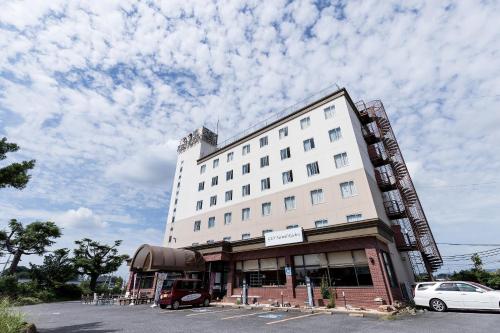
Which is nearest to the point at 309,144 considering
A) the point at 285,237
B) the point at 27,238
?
the point at 285,237

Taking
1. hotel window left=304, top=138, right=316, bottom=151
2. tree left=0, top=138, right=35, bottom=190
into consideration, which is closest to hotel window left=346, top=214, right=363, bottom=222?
hotel window left=304, top=138, right=316, bottom=151

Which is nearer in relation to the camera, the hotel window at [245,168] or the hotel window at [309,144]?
the hotel window at [309,144]

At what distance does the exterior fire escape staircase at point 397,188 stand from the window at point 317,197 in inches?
258

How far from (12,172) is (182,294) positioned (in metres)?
14.7

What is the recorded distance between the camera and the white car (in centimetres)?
1393

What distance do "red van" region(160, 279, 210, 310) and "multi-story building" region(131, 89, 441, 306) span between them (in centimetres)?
343

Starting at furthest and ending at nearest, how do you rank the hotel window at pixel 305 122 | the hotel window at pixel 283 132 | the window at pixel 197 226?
the window at pixel 197 226 < the hotel window at pixel 283 132 < the hotel window at pixel 305 122

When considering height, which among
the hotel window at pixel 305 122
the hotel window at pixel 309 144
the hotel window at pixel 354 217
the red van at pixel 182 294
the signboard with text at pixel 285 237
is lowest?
the red van at pixel 182 294

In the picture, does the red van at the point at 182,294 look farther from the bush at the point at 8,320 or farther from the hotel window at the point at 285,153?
the hotel window at the point at 285,153

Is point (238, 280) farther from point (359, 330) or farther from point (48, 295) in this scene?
point (48, 295)

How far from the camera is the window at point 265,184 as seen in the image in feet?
94.7

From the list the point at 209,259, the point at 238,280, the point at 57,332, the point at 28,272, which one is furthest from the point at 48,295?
the point at 57,332

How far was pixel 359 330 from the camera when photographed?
422 inches

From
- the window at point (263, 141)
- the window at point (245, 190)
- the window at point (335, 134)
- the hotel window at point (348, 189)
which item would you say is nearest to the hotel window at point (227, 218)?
the window at point (245, 190)
